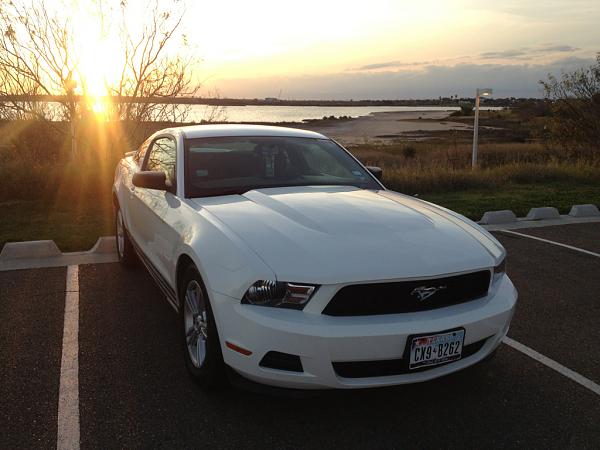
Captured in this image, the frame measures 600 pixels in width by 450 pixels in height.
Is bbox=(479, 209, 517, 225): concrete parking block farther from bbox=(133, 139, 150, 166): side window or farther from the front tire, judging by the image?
the front tire

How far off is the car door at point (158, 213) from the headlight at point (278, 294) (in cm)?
99

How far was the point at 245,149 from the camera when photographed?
4328 millimetres

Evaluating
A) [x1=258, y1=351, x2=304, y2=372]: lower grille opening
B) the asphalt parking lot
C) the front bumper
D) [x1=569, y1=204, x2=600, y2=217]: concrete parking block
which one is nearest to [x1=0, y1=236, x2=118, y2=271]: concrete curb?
the asphalt parking lot

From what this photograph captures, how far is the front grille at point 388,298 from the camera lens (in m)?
2.65

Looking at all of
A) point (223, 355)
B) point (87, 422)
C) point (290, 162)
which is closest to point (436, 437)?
point (223, 355)

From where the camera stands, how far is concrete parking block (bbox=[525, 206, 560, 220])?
29.8 feet

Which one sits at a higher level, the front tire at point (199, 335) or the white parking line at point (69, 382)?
the front tire at point (199, 335)

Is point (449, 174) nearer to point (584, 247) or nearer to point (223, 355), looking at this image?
point (584, 247)

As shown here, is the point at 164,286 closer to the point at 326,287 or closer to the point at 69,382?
the point at 69,382

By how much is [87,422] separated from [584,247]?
6567 mm

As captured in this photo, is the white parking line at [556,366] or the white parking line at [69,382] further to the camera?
the white parking line at [556,366]

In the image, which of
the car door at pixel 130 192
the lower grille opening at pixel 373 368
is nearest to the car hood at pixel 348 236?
the lower grille opening at pixel 373 368

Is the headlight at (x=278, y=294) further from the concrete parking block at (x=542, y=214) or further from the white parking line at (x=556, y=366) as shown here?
the concrete parking block at (x=542, y=214)

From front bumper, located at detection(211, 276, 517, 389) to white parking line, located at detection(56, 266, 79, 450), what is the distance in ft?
2.93
